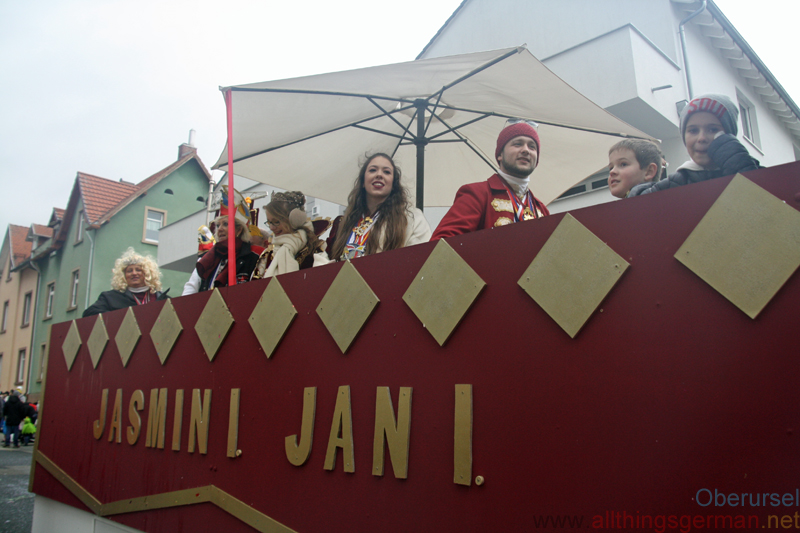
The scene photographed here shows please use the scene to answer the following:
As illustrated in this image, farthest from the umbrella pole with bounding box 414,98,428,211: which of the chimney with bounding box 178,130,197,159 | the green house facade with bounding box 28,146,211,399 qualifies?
the chimney with bounding box 178,130,197,159

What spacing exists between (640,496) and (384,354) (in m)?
0.86

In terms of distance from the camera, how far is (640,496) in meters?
1.24

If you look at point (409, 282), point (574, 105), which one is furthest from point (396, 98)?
point (409, 282)

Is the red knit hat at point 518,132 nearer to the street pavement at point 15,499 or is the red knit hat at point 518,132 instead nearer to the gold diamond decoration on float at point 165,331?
the gold diamond decoration on float at point 165,331

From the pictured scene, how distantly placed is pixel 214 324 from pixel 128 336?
2.96ft

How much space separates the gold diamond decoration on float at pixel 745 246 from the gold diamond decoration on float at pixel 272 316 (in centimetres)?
145

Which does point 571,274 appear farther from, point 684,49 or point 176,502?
Answer: point 684,49

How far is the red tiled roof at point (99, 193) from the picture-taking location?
20.8 metres

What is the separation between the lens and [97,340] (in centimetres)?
335

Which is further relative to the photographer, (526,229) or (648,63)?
(648,63)

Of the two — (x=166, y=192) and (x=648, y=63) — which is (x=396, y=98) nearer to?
(x=648, y=63)

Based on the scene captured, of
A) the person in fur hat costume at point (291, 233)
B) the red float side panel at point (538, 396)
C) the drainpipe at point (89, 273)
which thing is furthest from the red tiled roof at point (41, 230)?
the red float side panel at point (538, 396)

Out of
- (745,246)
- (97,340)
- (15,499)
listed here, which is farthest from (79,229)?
(745,246)

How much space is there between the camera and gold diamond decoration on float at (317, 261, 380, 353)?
1881 mm
